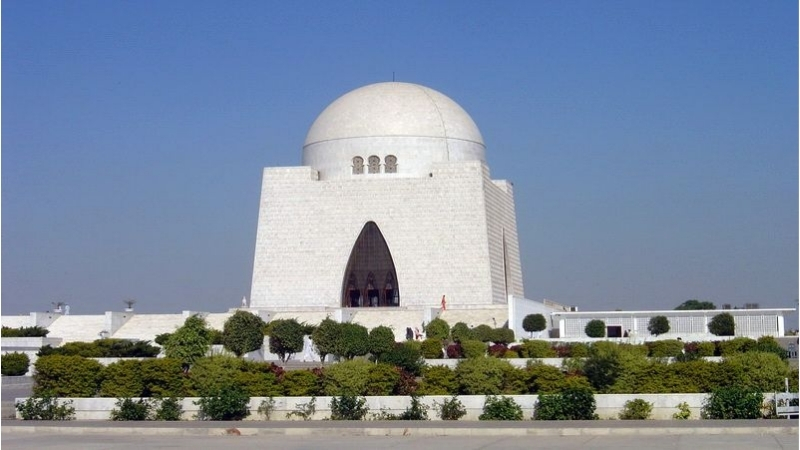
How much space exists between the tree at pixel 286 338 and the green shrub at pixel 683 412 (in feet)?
38.8

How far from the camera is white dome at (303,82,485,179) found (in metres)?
31.2

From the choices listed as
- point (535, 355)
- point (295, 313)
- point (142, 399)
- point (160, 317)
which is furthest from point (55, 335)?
point (142, 399)

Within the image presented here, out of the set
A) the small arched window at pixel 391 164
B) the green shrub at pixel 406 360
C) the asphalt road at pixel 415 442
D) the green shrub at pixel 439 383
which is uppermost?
the small arched window at pixel 391 164

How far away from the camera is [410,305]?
30.0 metres

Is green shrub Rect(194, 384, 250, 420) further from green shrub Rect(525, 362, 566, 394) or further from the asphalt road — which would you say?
green shrub Rect(525, 362, 566, 394)

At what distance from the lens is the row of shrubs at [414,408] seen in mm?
10883

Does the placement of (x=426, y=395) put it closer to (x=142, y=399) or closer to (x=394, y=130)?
(x=142, y=399)

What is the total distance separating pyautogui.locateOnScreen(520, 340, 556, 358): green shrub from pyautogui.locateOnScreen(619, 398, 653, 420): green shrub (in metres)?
8.04

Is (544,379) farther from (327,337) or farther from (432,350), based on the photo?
(327,337)

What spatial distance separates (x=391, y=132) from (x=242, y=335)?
408 inches

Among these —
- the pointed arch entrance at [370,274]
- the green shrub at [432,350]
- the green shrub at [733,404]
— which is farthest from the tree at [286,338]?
the green shrub at [733,404]

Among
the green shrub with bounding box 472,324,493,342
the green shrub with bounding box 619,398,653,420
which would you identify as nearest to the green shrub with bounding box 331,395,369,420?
the green shrub with bounding box 619,398,653,420

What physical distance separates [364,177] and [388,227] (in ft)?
4.97

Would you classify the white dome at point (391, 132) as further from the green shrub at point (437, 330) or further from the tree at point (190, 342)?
the tree at point (190, 342)
